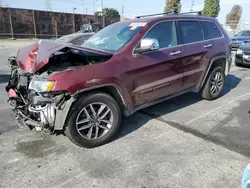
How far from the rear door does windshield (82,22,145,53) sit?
1.00m

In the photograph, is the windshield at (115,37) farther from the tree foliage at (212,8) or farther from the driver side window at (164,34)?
the tree foliage at (212,8)

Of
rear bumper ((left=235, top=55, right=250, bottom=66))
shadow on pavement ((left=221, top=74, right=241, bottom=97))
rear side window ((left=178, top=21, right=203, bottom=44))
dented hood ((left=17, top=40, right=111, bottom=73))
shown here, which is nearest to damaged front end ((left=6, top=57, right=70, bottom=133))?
dented hood ((left=17, top=40, right=111, bottom=73))

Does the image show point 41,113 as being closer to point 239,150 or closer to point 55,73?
point 55,73

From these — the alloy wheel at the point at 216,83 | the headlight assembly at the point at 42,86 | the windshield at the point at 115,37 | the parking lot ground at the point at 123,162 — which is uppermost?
the windshield at the point at 115,37

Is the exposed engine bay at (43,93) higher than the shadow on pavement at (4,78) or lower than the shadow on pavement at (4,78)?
higher

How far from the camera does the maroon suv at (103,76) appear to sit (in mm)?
2895

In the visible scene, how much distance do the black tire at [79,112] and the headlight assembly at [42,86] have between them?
15.0 inches

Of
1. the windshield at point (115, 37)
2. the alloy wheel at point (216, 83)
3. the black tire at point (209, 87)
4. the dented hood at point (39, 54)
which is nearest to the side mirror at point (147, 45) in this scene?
the windshield at point (115, 37)

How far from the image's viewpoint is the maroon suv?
2.89 m

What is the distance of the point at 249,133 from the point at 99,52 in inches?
106

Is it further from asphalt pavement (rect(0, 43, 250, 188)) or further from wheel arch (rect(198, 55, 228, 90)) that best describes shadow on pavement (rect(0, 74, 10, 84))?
wheel arch (rect(198, 55, 228, 90))

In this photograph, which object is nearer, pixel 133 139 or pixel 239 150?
pixel 239 150

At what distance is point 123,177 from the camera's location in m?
2.62

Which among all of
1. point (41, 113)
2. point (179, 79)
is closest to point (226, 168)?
point (179, 79)
